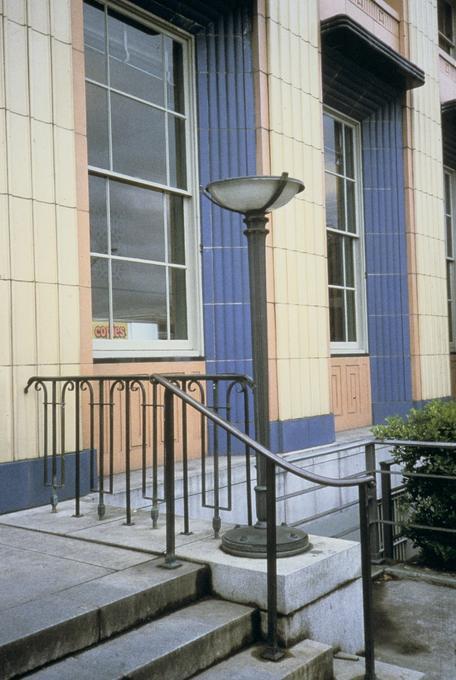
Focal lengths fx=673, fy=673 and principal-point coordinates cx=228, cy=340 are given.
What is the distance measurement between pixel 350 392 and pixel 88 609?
7.59m

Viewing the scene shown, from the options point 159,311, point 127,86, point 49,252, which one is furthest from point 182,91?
point 49,252

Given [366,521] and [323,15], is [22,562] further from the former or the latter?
[323,15]

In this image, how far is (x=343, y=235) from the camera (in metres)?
10.6

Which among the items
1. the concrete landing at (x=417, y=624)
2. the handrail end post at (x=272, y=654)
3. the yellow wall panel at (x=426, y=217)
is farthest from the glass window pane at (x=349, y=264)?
the handrail end post at (x=272, y=654)

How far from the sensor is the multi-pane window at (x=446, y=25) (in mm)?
13391

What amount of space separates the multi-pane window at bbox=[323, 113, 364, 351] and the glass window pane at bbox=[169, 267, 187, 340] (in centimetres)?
327

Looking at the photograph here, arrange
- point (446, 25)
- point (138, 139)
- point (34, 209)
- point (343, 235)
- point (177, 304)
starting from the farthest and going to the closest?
point (446, 25) < point (343, 235) < point (177, 304) < point (138, 139) < point (34, 209)

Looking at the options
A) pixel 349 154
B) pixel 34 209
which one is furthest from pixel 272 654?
pixel 349 154

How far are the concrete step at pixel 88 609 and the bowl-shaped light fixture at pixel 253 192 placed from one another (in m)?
2.12

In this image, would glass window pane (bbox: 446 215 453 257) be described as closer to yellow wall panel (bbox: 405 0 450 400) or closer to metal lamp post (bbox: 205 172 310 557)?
yellow wall panel (bbox: 405 0 450 400)

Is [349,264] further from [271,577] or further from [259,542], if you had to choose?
[271,577]

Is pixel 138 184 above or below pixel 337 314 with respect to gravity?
above

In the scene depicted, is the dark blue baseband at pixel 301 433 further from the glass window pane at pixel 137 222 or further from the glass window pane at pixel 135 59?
the glass window pane at pixel 135 59

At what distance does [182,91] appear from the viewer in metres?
7.77
